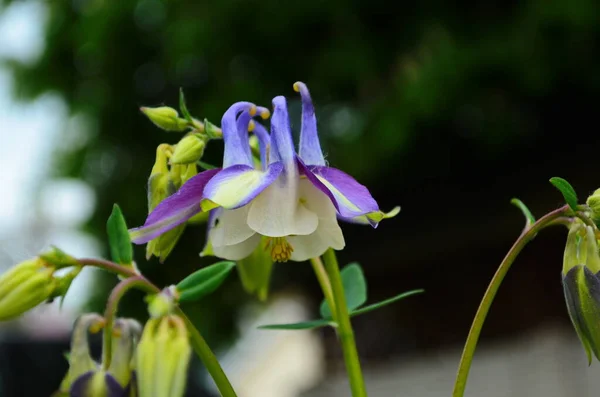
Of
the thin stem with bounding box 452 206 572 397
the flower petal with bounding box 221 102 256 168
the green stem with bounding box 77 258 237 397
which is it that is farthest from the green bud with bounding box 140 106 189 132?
the thin stem with bounding box 452 206 572 397

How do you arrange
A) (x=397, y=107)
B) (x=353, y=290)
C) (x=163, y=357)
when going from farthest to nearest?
(x=397, y=107), (x=353, y=290), (x=163, y=357)

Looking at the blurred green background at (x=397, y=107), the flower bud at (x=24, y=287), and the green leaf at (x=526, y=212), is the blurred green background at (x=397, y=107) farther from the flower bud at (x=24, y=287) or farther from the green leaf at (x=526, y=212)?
the flower bud at (x=24, y=287)

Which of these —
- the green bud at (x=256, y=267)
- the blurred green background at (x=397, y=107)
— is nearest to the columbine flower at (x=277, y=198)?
the green bud at (x=256, y=267)

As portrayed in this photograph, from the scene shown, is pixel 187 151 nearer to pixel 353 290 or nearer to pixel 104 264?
pixel 104 264

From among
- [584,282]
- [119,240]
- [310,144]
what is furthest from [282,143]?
[584,282]

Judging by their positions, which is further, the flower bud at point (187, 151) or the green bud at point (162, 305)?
the flower bud at point (187, 151)

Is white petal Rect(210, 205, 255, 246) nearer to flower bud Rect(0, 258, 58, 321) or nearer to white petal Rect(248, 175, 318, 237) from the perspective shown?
white petal Rect(248, 175, 318, 237)
